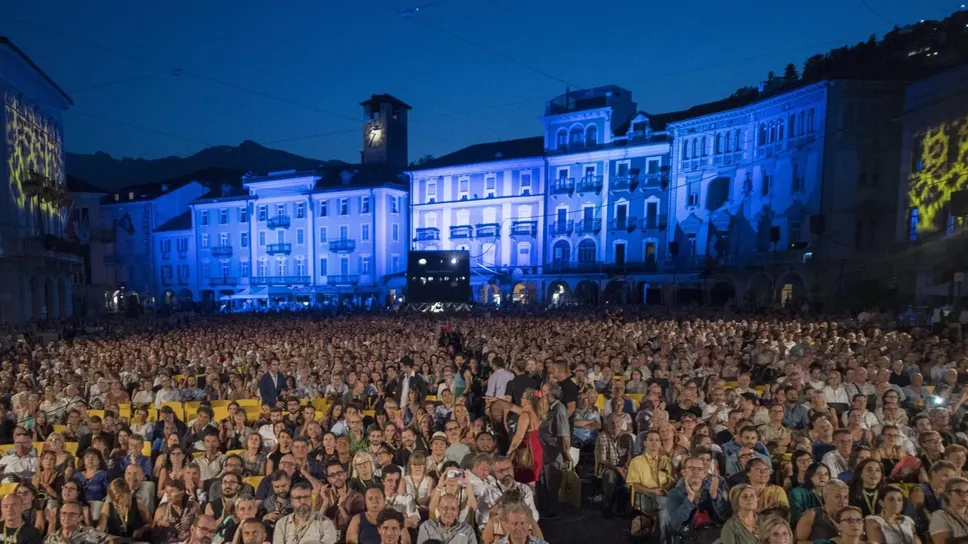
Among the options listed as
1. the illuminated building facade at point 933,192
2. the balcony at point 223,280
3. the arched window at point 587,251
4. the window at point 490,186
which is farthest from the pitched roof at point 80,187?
the illuminated building facade at point 933,192

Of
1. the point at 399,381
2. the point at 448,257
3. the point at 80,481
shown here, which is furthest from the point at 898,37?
the point at 80,481

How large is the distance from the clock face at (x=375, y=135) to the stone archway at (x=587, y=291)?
2121 cm

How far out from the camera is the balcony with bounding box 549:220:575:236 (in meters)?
41.8

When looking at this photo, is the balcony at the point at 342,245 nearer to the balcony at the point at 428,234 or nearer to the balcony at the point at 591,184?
the balcony at the point at 428,234

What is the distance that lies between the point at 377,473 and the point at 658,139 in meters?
36.4

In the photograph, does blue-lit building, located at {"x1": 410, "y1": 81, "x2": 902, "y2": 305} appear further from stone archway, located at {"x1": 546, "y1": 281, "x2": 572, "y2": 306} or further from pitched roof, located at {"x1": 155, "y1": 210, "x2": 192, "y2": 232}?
pitched roof, located at {"x1": 155, "y1": 210, "x2": 192, "y2": 232}

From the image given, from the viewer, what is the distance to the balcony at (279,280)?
4716cm

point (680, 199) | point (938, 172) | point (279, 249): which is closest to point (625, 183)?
point (680, 199)

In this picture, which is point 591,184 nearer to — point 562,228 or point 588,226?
Result: point 588,226

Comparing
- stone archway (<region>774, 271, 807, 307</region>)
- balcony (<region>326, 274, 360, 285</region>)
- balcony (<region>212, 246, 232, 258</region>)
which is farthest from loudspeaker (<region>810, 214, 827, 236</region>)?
balcony (<region>212, 246, 232, 258</region>)

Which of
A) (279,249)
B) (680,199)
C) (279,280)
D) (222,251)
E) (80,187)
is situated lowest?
(279,280)

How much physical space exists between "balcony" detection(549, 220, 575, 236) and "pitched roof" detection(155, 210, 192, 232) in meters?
31.4

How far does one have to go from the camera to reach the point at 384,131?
49.6 meters

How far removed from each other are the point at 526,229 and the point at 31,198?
29.2 meters
